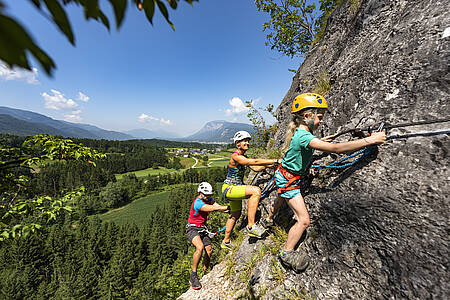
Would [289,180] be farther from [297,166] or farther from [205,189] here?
[205,189]

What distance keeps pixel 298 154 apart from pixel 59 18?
335 centimetres

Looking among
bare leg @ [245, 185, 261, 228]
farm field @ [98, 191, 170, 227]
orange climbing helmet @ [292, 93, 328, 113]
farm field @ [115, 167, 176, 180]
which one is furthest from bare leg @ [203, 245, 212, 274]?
farm field @ [115, 167, 176, 180]

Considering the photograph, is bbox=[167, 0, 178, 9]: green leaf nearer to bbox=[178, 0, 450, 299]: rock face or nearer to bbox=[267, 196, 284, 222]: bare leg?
bbox=[178, 0, 450, 299]: rock face

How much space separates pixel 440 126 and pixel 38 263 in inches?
3316

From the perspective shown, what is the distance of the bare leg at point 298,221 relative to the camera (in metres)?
3.22

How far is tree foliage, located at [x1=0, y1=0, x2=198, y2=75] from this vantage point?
1.82ft

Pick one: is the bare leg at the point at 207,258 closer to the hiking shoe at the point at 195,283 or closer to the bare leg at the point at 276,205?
the hiking shoe at the point at 195,283

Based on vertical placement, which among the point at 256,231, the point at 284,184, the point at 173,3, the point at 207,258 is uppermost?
the point at 173,3

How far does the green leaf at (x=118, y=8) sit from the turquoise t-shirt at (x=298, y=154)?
286 cm

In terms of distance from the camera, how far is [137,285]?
43219 millimetres

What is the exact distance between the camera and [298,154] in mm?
3328

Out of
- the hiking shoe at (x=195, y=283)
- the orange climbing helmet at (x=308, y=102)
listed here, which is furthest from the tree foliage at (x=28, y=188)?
the orange climbing helmet at (x=308, y=102)

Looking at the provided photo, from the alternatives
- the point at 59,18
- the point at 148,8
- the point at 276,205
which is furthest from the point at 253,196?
the point at 59,18

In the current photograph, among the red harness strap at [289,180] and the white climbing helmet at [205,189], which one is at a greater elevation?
the red harness strap at [289,180]
